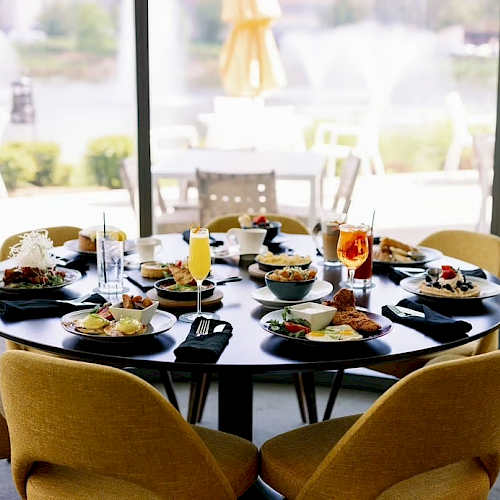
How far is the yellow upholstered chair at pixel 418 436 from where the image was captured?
1.72 m

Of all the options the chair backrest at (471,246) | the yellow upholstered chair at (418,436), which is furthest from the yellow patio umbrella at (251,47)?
the yellow upholstered chair at (418,436)

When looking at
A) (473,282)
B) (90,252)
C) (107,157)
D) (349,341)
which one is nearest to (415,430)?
(349,341)

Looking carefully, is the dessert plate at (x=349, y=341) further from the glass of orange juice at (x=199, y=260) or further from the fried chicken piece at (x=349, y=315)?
the glass of orange juice at (x=199, y=260)

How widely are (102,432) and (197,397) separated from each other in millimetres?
1587

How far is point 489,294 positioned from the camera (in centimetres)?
230

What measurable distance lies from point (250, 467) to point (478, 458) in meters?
0.51

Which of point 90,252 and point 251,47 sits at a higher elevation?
point 251,47

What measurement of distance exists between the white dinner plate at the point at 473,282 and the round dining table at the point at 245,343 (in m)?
0.02

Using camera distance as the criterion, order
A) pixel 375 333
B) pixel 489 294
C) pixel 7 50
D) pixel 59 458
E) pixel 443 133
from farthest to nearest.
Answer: pixel 443 133 < pixel 7 50 < pixel 489 294 < pixel 375 333 < pixel 59 458

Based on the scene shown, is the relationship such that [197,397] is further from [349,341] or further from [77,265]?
[349,341]

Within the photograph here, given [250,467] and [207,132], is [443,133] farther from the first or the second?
[250,467]

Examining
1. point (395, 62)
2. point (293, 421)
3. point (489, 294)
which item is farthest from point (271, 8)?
point (489, 294)

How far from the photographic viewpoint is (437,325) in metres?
2.02

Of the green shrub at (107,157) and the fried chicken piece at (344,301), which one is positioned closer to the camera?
the fried chicken piece at (344,301)
